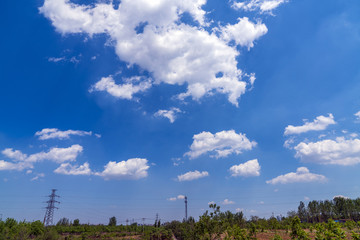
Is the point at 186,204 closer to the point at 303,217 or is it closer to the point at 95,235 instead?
the point at 95,235

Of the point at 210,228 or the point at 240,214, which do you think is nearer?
the point at 210,228

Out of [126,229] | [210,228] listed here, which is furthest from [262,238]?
[126,229]

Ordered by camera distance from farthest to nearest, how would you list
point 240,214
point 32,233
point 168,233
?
1. point 240,214
2. point 168,233
3. point 32,233

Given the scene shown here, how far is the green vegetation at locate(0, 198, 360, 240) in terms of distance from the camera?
64.4 feet

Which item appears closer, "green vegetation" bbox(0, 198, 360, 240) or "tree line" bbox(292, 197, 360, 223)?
"green vegetation" bbox(0, 198, 360, 240)

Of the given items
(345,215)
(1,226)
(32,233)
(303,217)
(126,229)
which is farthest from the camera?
(303,217)

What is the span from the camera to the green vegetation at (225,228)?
19.6 metres

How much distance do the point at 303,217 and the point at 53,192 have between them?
129 meters

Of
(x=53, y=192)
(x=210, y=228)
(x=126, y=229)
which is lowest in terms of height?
(x=126, y=229)

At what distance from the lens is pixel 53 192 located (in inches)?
3036

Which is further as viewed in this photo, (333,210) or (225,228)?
(333,210)

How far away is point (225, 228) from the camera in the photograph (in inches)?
777

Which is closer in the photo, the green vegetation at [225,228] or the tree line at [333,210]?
the green vegetation at [225,228]

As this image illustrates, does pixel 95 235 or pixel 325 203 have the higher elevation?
pixel 325 203
